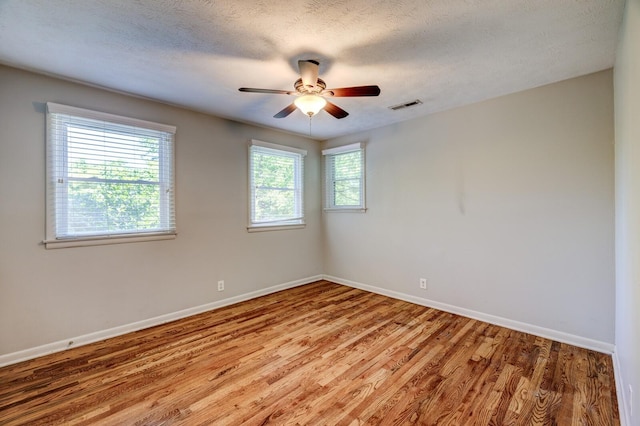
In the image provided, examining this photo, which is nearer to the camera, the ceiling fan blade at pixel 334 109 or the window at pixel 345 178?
the ceiling fan blade at pixel 334 109

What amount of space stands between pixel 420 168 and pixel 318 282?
2.51 metres

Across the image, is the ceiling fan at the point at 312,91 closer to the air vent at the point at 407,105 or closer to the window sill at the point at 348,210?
the air vent at the point at 407,105

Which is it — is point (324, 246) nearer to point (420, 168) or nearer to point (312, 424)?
point (420, 168)

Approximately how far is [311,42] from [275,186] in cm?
256

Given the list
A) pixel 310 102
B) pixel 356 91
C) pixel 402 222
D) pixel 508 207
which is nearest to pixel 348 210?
pixel 402 222

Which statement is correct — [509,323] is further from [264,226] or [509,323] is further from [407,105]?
[264,226]

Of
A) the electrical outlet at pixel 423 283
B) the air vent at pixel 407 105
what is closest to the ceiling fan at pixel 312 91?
the air vent at pixel 407 105

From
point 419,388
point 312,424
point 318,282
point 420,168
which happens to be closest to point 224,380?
point 312,424

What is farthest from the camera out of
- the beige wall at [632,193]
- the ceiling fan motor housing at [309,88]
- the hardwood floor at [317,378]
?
the ceiling fan motor housing at [309,88]

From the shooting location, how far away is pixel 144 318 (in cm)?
313

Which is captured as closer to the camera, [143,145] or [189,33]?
[189,33]

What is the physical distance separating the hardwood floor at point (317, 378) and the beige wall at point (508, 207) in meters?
0.44

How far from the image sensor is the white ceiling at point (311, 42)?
174cm

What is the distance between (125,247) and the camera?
3.00m
